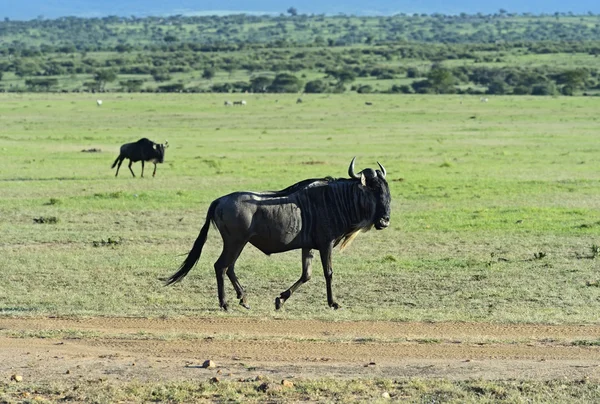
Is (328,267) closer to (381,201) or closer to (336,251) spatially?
(381,201)

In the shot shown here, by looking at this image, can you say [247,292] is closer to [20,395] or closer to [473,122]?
[20,395]

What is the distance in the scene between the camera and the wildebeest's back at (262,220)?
11.8 metres

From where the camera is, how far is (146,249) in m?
16.7

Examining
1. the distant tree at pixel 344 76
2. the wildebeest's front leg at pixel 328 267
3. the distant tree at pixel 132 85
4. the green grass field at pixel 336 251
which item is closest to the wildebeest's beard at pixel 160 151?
the green grass field at pixel 336 251

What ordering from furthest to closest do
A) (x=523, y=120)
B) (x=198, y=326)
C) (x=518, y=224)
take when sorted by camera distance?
(x=523, y=120) < (x=518, y=224) < (x=198, y=326)

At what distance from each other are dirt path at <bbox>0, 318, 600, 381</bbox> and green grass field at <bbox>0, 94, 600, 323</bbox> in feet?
2.05

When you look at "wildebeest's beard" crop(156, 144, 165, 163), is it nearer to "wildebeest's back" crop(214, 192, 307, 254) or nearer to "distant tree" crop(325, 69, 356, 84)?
"wildebeest's back" crop(214, 192, 307, 254)

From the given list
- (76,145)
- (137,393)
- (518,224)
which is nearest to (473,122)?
(76,145)

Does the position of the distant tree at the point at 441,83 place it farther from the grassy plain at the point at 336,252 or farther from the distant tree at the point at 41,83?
the grassy plain at the point at 336,252

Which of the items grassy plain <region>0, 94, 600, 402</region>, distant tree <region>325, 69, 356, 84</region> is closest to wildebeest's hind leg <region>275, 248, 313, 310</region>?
grassy plain <region>0, 94, 600, 402</region>

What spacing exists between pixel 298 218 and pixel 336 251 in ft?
14.0

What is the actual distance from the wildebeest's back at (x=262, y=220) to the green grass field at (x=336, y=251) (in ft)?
2.48

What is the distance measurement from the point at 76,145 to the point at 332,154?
9029 mm

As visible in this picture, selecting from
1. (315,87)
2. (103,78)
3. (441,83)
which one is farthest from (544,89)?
(103,78)
